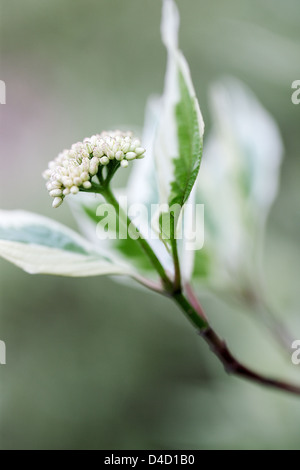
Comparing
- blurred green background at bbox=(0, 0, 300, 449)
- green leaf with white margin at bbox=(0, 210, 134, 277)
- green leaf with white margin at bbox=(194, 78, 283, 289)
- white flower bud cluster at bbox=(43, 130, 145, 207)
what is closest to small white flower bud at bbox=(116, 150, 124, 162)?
white flower bud cluster at bbox=(43, 130, 145, 207)

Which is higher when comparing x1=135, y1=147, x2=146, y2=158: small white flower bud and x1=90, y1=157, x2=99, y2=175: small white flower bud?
x1=135, y1=147, x2=146, y2=158: small white flower bud

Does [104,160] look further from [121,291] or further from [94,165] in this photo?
[121,291]

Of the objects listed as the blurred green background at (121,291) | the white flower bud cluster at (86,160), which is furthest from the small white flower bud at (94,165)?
the blurred green background at (121,291)

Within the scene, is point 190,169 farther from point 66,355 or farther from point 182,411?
point 66,355

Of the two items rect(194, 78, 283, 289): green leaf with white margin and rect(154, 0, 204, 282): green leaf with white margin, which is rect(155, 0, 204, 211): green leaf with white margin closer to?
rect(154, 0, 204, 282): green leaf with white margin
